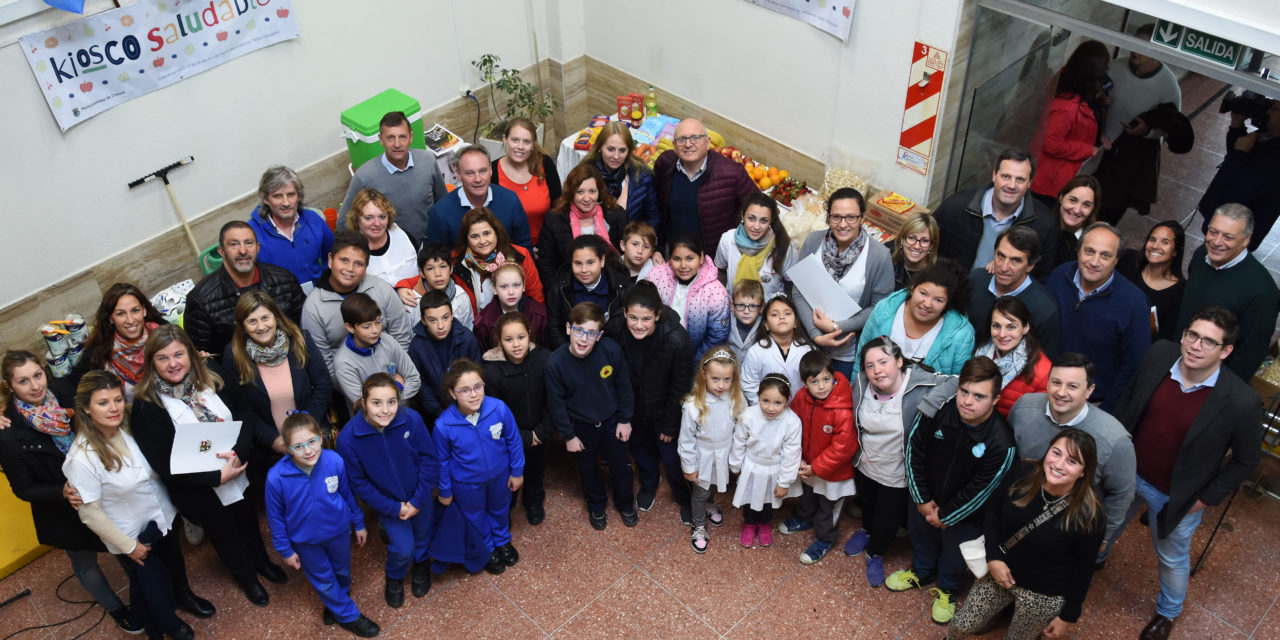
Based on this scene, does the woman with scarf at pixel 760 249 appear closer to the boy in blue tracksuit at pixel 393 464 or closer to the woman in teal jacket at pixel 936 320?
the woman in teal jacket at pixel 936 320

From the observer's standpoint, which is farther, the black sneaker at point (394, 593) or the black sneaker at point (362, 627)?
the black sneaker at point (394, 593)

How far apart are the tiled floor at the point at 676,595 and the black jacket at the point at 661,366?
77cm

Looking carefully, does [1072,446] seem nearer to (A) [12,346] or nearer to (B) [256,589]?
(B) [256,589]

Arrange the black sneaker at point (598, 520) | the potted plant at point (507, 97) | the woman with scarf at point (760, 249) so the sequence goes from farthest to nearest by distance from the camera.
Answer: the potted plant at point (507, 97)
the black sneaker at point (598, 520)
the woman with scarf at point (760, 249)

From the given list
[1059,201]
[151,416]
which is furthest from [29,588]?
[1059,201]

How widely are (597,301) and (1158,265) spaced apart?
282 cm

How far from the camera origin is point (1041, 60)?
20.5 feet

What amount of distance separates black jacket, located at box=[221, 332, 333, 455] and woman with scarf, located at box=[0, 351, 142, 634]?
693 millimetres

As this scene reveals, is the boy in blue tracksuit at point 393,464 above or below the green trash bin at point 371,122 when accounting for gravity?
below

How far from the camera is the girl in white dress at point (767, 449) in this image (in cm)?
453

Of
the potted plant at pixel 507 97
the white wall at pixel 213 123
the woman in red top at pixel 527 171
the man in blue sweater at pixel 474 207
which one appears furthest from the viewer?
the potted plant at pixel 507 97

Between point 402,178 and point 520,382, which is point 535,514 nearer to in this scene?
point 520,382

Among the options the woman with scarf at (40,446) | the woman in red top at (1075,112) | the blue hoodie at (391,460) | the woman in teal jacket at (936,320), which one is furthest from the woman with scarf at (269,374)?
the woman in red top at (1075,112)

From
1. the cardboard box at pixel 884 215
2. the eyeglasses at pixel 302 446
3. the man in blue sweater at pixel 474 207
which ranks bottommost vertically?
the cardboard box at pixel 884 215
